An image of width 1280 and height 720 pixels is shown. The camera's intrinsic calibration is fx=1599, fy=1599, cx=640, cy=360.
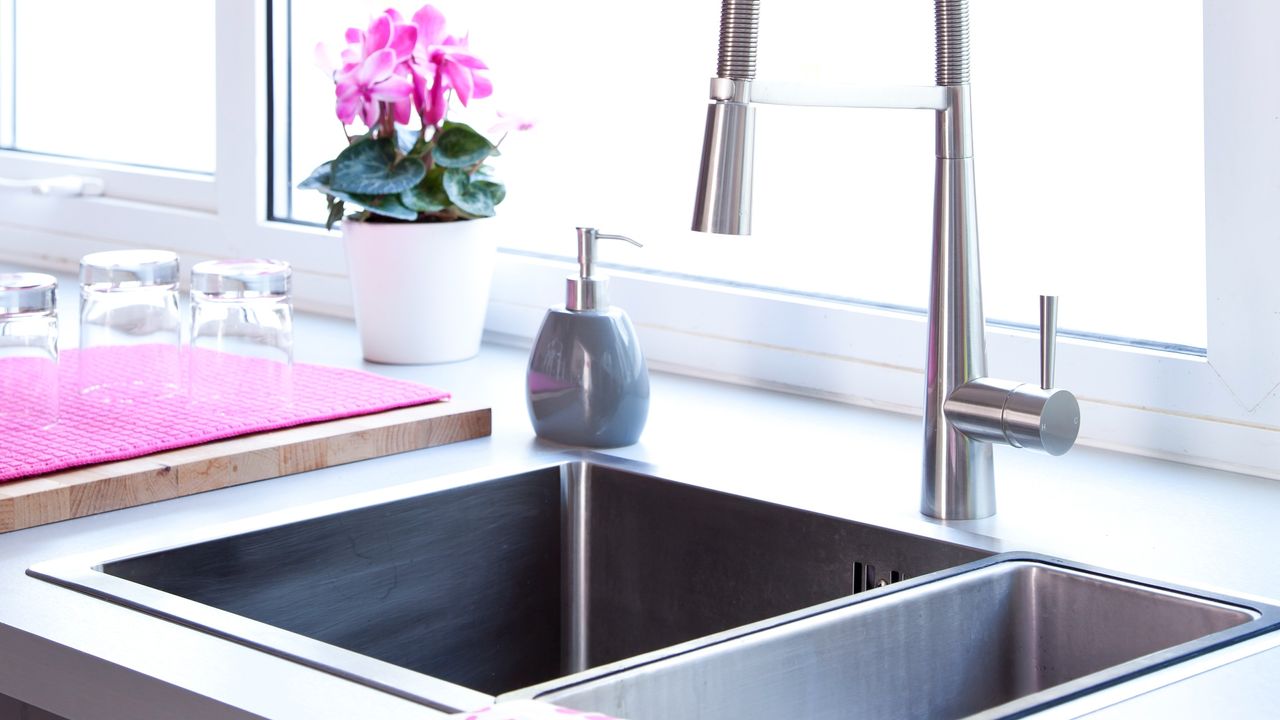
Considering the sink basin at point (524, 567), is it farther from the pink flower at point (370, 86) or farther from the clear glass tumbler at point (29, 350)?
the pink flower at point (370, 86)

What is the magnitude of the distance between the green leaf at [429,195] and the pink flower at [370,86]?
8cm

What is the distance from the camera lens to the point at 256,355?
4.80 ft

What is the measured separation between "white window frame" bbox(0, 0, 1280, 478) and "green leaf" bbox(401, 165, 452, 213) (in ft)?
0.58

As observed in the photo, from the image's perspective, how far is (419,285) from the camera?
1593mm

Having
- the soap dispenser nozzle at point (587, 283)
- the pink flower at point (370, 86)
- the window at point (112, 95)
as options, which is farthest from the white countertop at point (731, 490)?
the window at point (112, 95)

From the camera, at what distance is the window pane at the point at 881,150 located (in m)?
1.29

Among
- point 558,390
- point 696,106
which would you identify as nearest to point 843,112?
point 696,106

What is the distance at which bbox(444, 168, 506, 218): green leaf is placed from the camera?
5.17ft

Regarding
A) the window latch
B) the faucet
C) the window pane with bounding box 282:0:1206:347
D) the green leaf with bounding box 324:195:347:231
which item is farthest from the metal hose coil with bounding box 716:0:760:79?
the window latch

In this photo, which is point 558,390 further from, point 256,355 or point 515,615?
point 256,355

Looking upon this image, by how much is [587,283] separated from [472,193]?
0.35m

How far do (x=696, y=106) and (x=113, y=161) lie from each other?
1.07 metres

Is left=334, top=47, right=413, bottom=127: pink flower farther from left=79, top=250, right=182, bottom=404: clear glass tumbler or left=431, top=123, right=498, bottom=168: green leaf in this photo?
left=79, top=250, right=182, bottom=404: clear glass tumbler

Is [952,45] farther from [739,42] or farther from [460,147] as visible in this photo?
[460,147]
